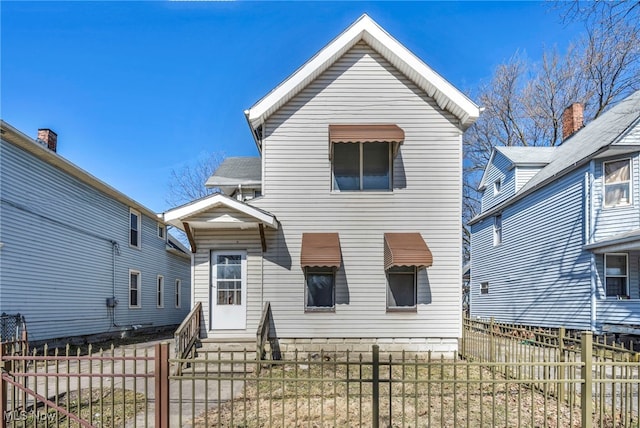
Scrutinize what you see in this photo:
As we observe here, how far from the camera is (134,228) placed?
62.1ft

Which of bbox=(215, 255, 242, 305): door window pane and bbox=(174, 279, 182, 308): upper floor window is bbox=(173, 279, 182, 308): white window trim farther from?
bbox=(215, 255, 242, 305): door window pane

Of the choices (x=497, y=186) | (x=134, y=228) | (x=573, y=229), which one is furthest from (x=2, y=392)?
(x=497, y=186)

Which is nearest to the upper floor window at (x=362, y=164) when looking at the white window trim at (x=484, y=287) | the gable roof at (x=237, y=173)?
the gable roof at (x=237, y=173)

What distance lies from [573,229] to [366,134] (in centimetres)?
923

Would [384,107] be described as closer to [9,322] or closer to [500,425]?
[500,425]

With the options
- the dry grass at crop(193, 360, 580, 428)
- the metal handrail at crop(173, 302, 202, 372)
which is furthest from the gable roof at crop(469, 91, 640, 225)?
the metal handrail at crop(173, 302, 202, 372)

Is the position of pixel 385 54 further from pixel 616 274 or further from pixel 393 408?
pixel 616 274

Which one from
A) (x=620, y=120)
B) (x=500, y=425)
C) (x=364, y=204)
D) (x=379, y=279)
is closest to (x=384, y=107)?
(x=364, y=204)

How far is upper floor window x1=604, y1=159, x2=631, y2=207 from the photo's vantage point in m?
13.4

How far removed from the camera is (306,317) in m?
10.5

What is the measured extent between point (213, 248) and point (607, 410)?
341 inches

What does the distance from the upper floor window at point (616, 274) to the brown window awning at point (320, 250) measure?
32.1ft

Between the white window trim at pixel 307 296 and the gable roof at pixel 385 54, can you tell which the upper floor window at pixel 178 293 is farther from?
the gable roof at pixel 385 54

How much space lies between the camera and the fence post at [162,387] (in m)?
4.79
